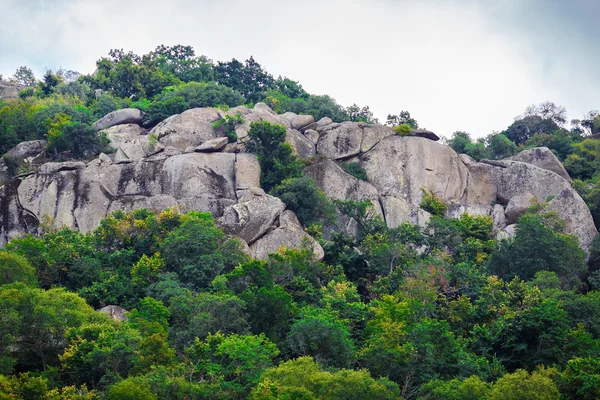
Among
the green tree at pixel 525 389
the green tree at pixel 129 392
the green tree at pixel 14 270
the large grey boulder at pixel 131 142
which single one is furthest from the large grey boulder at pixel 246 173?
the green tree at pixel 525 389

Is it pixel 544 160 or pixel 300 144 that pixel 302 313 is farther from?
pixel 544 160

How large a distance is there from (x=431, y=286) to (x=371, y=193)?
440 inches

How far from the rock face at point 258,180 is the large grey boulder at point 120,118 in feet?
0.29

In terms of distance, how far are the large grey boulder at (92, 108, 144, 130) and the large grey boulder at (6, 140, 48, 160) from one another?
4.00 meters

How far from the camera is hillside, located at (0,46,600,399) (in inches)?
1220

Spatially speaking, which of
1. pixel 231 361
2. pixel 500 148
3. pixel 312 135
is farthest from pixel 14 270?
pixel 500 148

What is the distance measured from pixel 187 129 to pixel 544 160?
71.1 feet

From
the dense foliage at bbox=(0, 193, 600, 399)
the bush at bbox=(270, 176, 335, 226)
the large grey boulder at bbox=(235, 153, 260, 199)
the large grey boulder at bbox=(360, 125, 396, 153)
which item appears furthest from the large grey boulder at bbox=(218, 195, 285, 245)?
the large grey boulder at bbox=(360, 125, 396, 153)

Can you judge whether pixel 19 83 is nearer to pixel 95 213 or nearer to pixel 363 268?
pixel 95 213

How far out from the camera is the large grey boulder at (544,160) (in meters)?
54.8

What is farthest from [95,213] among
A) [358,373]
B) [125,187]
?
[358,373]

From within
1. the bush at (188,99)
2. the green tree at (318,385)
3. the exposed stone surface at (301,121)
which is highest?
the bush at (188,99)

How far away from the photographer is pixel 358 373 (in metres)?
29.9

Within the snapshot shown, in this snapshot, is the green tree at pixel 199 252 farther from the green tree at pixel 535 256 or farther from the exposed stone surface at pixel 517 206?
the exposed stone surface at pixel 517 206
